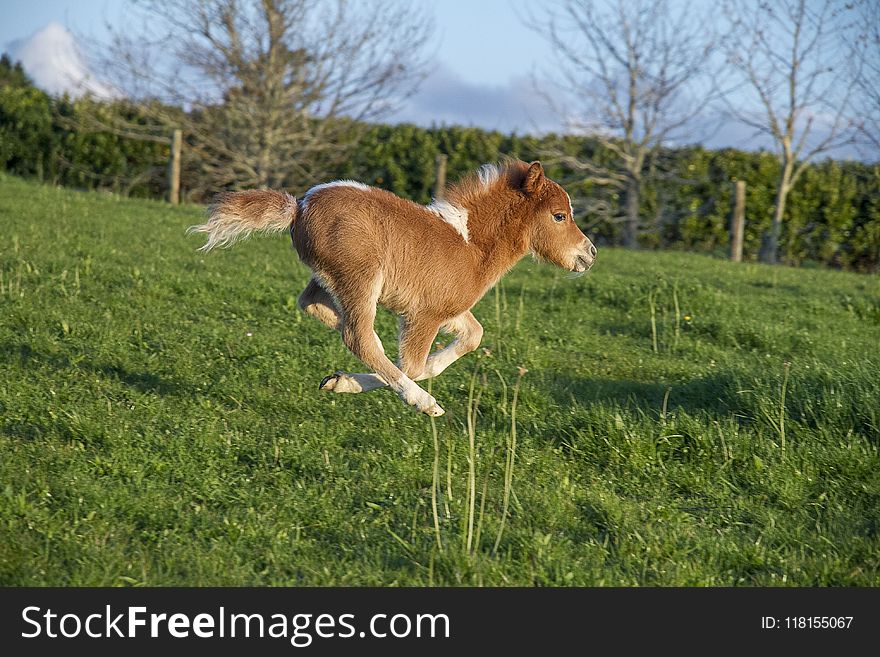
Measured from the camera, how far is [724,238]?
2209 cm

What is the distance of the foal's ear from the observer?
5.82 meters

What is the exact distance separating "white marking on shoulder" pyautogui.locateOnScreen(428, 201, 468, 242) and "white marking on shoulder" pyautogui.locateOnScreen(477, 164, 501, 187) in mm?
250

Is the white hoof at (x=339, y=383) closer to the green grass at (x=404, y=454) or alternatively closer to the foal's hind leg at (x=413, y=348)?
the foal's hind leg at (x=413, y=348)

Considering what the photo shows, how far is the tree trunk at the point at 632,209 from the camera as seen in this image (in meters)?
21.9

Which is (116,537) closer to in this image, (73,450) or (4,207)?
(73,450)

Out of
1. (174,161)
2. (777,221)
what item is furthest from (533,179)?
(777,221)

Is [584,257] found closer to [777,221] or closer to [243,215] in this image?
[243,215]

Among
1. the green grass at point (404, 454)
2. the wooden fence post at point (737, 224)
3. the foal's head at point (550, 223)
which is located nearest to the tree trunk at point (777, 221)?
the wooden fence post at point (737, 224)

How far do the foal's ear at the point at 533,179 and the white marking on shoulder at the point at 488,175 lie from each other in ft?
0.64

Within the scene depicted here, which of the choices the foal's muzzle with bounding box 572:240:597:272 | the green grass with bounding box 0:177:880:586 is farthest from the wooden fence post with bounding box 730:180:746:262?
the foal's muzzle with bounding box 572:240:597:272
